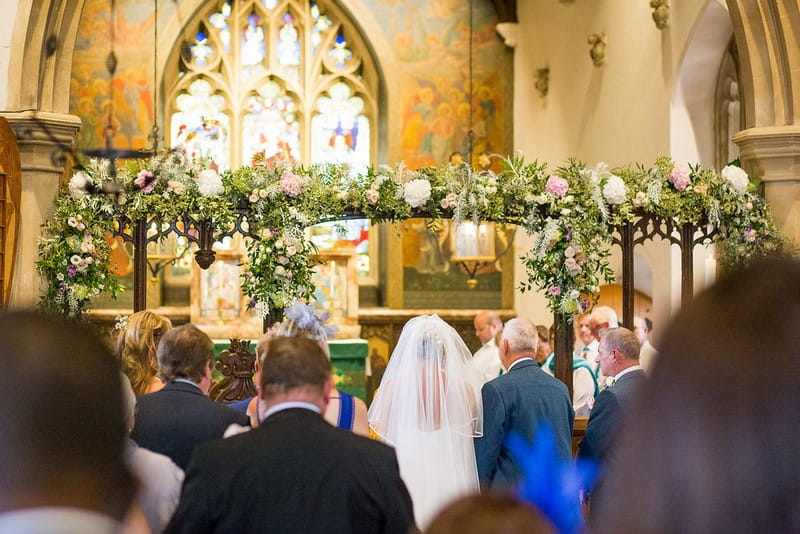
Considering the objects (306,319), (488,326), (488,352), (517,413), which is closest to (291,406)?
(306,319)

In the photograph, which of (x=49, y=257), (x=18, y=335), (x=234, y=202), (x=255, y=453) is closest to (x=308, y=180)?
(x=234, y=202)

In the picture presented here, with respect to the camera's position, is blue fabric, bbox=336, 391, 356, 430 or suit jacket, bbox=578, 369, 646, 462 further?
suit jacket, bbox=578, 369, 646, 462

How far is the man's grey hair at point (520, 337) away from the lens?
5316 mm

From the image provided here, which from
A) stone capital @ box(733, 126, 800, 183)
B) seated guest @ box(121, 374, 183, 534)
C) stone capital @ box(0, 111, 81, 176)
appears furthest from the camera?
stone capital @ box(733, 126, 800, 183)

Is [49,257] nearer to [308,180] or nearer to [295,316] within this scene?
[308,180]

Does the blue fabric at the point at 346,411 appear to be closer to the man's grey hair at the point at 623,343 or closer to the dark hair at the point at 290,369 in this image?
the dark hair at the point at 290,369

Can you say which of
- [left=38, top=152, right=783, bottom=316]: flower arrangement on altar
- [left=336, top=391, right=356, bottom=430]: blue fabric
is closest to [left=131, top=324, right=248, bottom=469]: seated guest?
[left=336, top=391, right=356, bottom=430]: blue fabric

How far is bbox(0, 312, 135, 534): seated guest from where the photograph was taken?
1.15 m

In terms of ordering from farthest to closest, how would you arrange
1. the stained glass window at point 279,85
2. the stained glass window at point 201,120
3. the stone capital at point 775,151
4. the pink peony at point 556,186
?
the stained glass window at point 279,85
the stained glass window at point 201,120
the stone capital at point 775,151
the pink peony at point 556,186

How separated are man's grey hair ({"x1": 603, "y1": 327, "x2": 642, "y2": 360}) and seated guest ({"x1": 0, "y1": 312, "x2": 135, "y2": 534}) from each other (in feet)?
14.1

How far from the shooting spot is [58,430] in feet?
3.81

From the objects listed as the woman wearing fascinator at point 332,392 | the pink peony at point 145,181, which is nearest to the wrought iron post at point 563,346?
the woman wearing fascinator at point 332,392

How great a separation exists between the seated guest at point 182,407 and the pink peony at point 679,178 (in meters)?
4.53

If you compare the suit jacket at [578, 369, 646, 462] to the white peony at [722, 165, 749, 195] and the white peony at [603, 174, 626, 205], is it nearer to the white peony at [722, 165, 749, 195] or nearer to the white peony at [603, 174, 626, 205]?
the white peony at [603, 174, 626, 205]
